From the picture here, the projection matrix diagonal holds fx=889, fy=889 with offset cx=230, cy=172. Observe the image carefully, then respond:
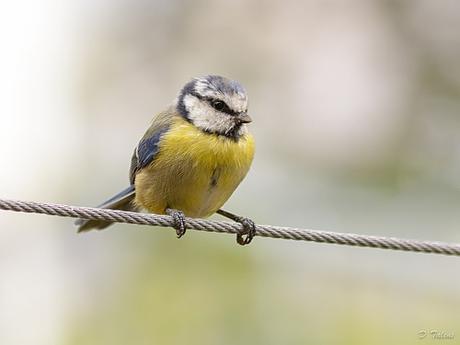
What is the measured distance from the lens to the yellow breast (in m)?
3.52

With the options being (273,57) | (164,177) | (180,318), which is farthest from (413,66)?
(164,177)

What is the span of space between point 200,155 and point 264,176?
150 inches

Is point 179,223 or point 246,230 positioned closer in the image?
point 179,223

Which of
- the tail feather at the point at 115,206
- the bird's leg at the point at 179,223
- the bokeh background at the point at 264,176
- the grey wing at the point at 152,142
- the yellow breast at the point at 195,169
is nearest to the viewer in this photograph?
the bird's leg at the point at 179,223

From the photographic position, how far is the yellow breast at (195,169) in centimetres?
352

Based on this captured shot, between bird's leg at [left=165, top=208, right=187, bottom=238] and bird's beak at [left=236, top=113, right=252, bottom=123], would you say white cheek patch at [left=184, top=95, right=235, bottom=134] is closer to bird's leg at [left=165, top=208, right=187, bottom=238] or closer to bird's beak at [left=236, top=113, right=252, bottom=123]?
bird's beak at [left=236, top=113, right=252, bottom=123]

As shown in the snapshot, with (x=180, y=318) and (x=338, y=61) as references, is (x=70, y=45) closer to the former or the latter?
(x=338, y=61)

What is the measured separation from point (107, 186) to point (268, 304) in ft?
5.31

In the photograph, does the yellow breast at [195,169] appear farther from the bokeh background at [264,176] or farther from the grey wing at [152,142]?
the bokeh background at [264,176]

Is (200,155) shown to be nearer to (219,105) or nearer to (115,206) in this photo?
(219,105)

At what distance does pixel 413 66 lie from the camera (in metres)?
8.01

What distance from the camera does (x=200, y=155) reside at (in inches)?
138

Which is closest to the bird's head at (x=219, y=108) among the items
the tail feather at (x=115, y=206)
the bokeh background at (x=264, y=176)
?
the tail feather at (x=115, y=206)

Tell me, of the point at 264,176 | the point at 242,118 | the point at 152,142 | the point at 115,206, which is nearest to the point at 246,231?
the point at 242,118
